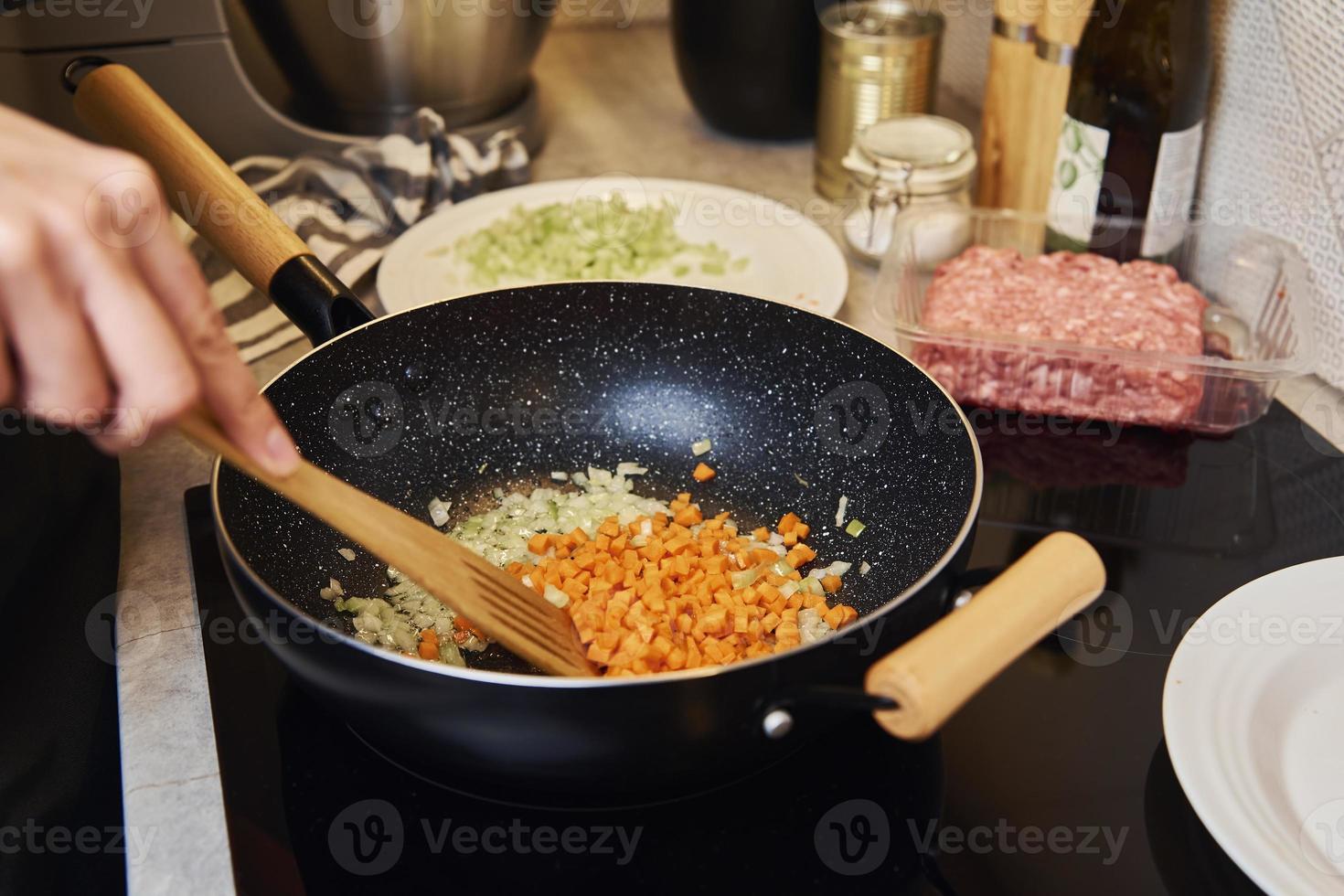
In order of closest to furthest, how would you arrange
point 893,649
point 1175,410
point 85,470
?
point 893,649 → point 85,470 → point 1175,410

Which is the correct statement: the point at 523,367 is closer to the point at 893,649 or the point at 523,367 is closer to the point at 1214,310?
the point at 893,649

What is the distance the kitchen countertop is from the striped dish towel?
0.10 meters

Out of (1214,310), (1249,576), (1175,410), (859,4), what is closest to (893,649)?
(1249,576)

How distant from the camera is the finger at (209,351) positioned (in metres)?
0.43

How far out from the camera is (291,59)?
47.5 inches

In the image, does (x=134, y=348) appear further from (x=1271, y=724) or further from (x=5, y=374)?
(x=1271, y=724)

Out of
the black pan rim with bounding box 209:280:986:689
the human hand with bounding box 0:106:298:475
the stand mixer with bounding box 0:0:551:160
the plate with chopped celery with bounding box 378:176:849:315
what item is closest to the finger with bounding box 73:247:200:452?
the human hand with bounding box 0:106:298:475

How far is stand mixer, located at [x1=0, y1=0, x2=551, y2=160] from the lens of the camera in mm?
1135

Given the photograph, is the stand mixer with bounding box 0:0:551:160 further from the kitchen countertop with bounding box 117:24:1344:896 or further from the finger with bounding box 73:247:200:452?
the finger with bounding box 73:247:200:452

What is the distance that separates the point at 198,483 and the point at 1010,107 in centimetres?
83

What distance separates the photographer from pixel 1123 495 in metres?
0.88

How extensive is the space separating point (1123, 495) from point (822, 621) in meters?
0.30

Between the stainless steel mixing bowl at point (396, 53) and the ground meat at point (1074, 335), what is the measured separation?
1.85 feet

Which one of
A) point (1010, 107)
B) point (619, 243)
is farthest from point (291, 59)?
point (1010, 107)
